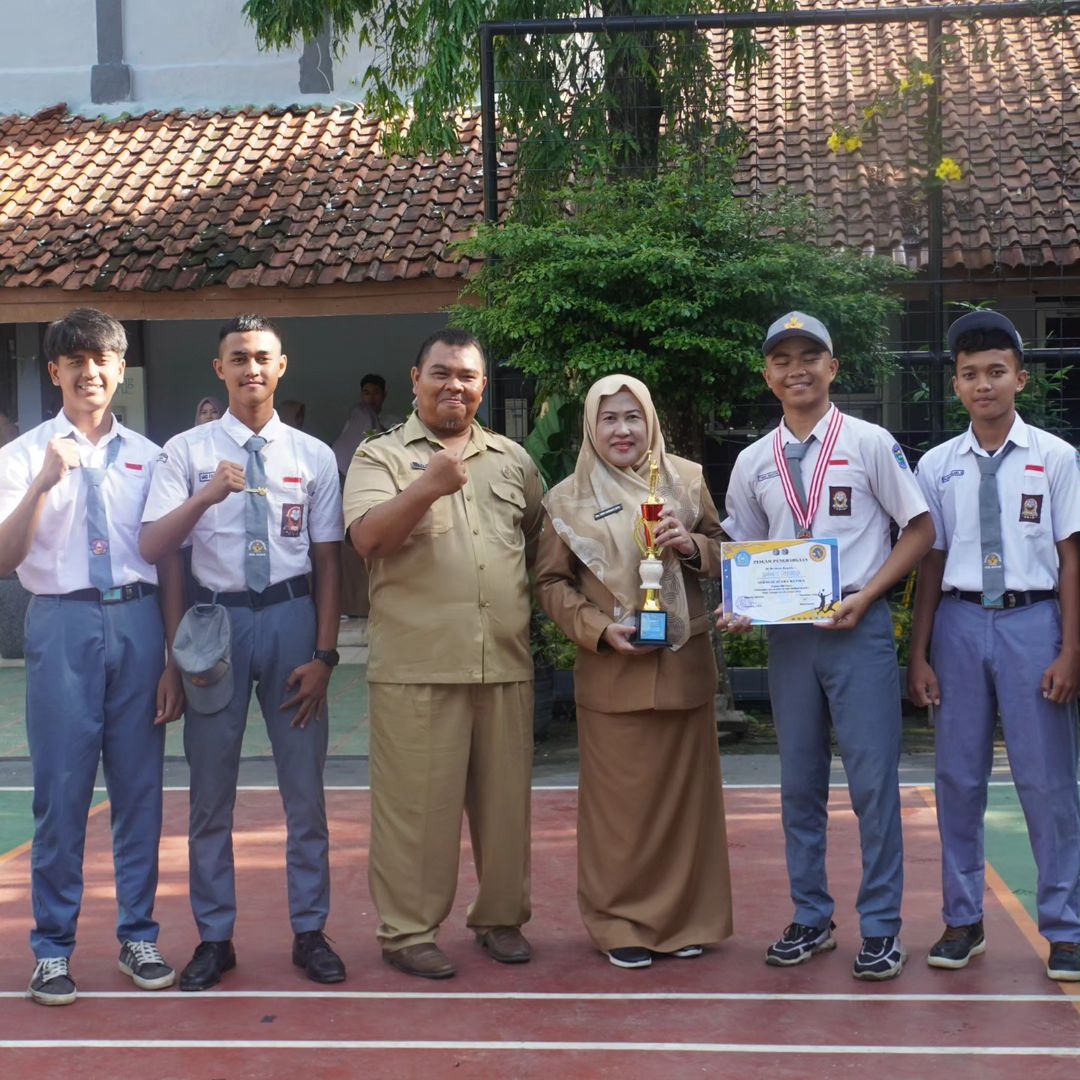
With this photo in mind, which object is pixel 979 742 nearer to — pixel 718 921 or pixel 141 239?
pixel 718 921

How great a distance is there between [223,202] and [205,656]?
29.7ft

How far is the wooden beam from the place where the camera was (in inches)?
460

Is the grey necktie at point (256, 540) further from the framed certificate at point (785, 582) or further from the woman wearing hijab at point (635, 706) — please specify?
the framed certificate at point (785, 582)

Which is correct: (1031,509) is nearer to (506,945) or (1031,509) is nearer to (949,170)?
(506,945)

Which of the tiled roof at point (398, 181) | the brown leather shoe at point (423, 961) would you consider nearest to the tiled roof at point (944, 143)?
the tiled roof at point (398, 181)

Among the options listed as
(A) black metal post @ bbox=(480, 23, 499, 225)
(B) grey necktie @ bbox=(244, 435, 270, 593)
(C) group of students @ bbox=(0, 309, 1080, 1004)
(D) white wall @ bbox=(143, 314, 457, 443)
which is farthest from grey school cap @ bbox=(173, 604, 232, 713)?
(D) white wall @ bbox=(143, 314, 457, 443)

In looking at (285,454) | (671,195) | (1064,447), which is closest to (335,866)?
(285,454)

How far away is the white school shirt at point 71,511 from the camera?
15.6 feet

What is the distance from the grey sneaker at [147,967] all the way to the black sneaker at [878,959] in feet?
7.32

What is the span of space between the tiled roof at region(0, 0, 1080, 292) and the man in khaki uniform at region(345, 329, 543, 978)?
6.20 meters

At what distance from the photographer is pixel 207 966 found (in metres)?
4.88

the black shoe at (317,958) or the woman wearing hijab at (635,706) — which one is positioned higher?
the woman wearing hijab at (635,706)

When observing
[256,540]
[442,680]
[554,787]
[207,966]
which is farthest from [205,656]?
[554,787]

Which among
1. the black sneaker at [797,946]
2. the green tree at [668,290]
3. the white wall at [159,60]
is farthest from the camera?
the white wall at [159,60]
